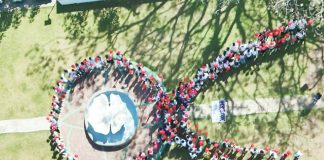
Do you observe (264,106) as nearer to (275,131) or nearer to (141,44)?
(275,131)

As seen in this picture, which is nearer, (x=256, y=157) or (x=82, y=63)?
(x=256, y=157)

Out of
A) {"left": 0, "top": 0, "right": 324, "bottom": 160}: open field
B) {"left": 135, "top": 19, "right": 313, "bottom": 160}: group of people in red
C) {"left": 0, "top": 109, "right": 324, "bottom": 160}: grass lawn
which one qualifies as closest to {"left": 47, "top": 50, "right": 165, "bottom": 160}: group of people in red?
{"left": 0, "top": 0, "right": 324, "bottom": 160}: open field

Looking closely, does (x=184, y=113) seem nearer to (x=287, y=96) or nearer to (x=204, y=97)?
(x=204, y=97)

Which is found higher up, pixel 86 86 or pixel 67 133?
pixel 86 86

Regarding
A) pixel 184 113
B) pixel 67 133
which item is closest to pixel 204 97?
pixel 184 113

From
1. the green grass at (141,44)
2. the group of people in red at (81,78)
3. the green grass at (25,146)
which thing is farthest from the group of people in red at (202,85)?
the green grass at (25,146)

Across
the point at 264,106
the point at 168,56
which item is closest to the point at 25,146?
the point at 168,56

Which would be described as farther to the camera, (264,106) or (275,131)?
(264,106)
